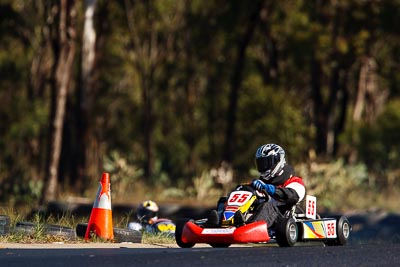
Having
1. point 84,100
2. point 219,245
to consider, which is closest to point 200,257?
point 219,245

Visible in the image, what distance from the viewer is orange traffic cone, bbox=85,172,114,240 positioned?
13.3 meters

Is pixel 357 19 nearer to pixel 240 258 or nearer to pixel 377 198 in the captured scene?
pixel 377 198

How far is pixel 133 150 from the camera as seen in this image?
54219 millimetres

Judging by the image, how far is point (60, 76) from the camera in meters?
28.3

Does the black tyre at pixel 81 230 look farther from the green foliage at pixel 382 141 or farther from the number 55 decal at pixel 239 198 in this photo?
the green foliage at pixel 382 141

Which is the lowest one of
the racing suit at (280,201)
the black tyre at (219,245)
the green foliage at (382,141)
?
the black tyre at (219,245)

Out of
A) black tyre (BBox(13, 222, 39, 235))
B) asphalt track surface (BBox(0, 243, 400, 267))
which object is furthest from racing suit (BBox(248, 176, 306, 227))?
black tyre (BBox(13, 222, 39, 235))

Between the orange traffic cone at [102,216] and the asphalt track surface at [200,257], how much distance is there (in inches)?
62.7

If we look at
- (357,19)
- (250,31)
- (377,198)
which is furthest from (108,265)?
(357,19)

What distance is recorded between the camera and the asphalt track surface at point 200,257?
9.75 metres

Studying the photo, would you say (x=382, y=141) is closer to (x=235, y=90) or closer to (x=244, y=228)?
(x=235, y=90)

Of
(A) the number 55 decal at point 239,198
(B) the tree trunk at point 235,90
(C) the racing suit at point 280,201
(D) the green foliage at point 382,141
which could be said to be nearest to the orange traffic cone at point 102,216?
(A) the number 55 decal at point 239,198

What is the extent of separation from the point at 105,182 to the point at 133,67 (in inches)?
1481

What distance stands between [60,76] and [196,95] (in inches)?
981
